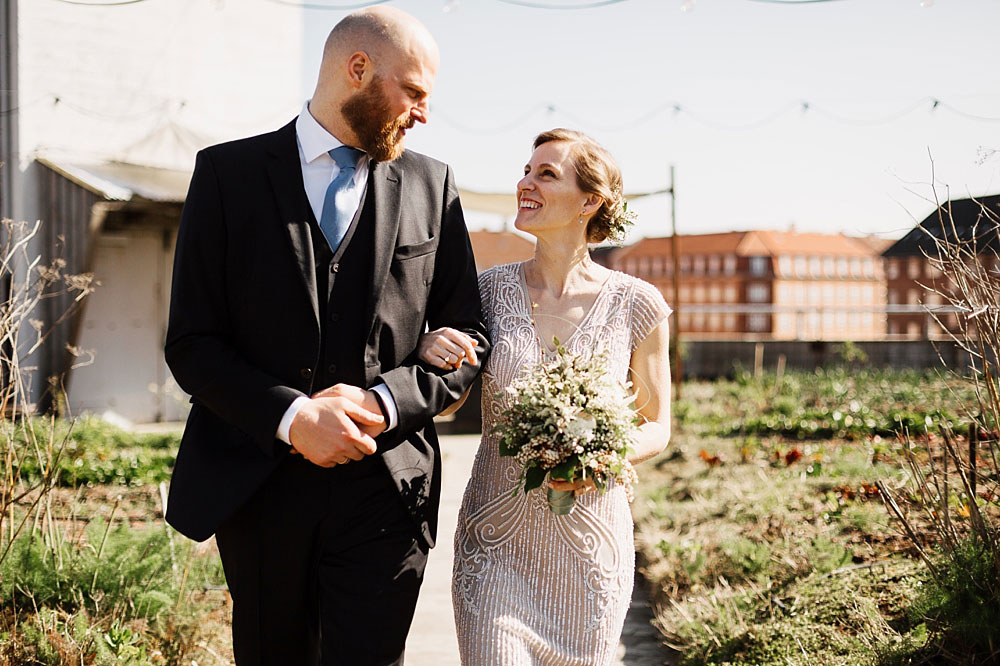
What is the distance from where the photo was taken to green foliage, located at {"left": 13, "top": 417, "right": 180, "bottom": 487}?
6.92m

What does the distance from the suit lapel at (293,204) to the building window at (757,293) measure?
10765 centimetres

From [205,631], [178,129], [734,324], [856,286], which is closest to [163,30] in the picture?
[178,129]

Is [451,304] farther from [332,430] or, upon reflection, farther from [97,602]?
[97,602]

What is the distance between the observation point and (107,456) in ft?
26.7

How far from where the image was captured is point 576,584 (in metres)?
2.80

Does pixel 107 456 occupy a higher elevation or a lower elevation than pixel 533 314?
lower

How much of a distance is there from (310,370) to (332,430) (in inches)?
8.8

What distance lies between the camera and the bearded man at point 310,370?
232 cm

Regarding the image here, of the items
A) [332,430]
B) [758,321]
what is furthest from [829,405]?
[758,321]

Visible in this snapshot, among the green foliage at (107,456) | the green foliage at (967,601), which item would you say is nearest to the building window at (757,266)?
the green foliage at (107,456)

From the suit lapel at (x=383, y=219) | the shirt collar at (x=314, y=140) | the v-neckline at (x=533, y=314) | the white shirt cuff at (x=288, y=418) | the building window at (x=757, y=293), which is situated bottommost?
the white shirt cuff at (x=288, y=418)

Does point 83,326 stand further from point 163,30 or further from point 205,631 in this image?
point 205,631

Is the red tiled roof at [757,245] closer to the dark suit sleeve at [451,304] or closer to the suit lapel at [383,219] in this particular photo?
the dark suit sleeve at [451,304]

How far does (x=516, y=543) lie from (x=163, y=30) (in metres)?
12.3
